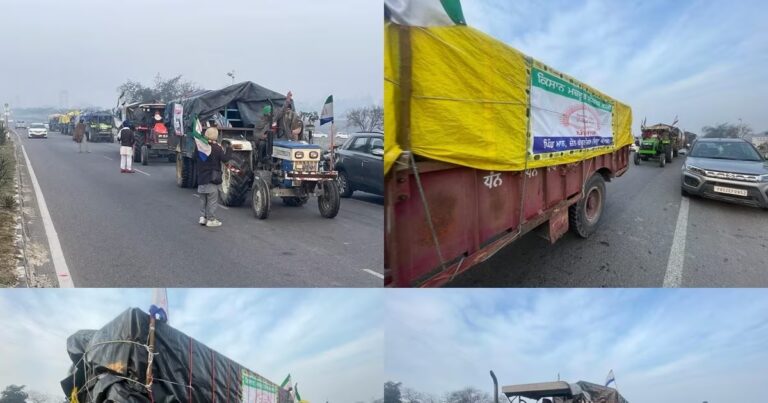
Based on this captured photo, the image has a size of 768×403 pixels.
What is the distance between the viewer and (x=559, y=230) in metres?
5.64

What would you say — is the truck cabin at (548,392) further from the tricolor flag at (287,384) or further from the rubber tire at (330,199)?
the rubber tire at (330,199)

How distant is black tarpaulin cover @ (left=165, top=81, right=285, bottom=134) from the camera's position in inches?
362

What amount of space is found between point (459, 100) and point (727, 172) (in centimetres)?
825

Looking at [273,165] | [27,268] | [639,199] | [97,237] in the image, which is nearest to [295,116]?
[273,165]

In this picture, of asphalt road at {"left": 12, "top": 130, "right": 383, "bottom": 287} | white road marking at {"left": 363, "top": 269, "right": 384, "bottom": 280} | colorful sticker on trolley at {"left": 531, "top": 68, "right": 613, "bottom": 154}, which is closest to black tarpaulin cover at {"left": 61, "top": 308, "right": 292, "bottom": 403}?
asphalt road at {"left": 12, "top": 130, "right": 383, "bottom": 287}

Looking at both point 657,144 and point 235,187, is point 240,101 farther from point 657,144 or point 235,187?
point 657,144

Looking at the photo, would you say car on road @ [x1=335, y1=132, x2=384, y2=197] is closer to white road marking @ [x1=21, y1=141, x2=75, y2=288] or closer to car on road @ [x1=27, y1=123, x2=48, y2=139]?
white road marking @ [x1=21, y1=141, x2=75, y2=288]

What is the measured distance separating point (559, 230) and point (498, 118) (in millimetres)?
2627

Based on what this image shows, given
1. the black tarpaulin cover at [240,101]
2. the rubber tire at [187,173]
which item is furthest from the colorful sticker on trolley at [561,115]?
the rubber tire at [187,173]

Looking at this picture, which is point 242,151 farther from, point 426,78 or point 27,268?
point 426,78

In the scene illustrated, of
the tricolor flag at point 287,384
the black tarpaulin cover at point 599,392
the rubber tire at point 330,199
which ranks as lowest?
the tricolor flag at point 287,384

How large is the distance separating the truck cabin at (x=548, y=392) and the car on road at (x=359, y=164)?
5.13 m

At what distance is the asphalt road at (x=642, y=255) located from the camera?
5375mm

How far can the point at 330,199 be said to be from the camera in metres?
8.12
